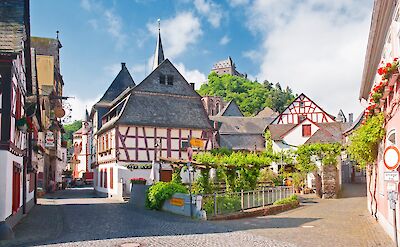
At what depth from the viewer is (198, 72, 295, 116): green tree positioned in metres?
116

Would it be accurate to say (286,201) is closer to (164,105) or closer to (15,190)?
(164,105)

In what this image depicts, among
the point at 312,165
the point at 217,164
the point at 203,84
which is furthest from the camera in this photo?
the point at 203,84

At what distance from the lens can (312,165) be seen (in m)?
35.7

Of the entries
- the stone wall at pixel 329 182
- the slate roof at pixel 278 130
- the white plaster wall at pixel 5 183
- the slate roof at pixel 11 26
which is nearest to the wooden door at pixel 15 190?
the white plaster wall at pixel 5 183

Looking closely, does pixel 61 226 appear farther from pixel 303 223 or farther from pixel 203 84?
pixel 203 84

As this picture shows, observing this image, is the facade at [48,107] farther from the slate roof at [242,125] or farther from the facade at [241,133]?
the slate roof at [242,125]

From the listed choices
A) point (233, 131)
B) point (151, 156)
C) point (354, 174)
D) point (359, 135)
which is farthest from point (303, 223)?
point (233, 131)

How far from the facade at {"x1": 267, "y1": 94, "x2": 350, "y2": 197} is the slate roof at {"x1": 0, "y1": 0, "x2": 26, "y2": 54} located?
25.7 metres

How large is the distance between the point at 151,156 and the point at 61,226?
55.8 feet

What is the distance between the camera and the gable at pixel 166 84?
35250 mm

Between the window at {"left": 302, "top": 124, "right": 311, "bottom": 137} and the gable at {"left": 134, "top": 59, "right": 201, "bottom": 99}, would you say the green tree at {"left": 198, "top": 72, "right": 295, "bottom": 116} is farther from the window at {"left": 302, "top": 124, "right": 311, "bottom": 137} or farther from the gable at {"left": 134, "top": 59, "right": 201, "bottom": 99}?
the gable at {"left": 134, "top": 59, "right": 201, "bottom": 99}

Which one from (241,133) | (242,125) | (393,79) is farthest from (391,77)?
(242,125)

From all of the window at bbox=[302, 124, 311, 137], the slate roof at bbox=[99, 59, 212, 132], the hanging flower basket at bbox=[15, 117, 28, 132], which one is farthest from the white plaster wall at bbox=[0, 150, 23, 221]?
the window at bbox=[302, 124, 311, 137]

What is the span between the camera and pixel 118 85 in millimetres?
46219
